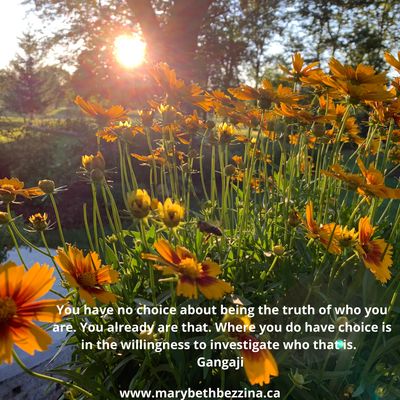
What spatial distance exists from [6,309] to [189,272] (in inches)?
11.7

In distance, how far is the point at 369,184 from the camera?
0.92m

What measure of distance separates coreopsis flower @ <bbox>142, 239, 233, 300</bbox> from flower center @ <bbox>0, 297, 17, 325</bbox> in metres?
0.22

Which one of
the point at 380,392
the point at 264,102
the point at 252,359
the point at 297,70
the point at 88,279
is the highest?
the point at 297,70

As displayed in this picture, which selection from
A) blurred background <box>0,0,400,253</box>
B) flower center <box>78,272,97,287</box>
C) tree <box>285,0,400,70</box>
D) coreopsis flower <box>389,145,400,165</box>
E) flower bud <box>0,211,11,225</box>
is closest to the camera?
flower center <box>78,272,97,287</box>

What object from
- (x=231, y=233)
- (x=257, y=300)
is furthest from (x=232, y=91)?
(x=257, y=300)

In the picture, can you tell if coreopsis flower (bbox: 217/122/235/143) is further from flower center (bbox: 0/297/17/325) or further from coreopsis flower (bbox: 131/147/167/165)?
flower center (bbox: 0/297/17/325)

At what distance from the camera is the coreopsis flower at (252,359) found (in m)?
0.71

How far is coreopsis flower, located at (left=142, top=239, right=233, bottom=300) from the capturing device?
2.26 feet

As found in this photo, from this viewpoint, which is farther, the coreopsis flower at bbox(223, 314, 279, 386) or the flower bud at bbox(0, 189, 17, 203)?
the flower bud at bbox(0, 189, 17, 203)

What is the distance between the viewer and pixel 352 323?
3.58ft

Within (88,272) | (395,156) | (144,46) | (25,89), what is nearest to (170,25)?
(144,46)

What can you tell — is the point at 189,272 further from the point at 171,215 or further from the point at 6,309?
the point at 6,309

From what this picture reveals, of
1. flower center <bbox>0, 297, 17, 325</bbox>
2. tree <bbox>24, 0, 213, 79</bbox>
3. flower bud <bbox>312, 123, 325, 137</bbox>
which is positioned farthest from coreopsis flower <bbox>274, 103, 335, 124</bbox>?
tree <bbox>24, 0, 213, 79</bbox>

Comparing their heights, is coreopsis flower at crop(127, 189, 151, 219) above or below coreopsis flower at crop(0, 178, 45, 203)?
above
